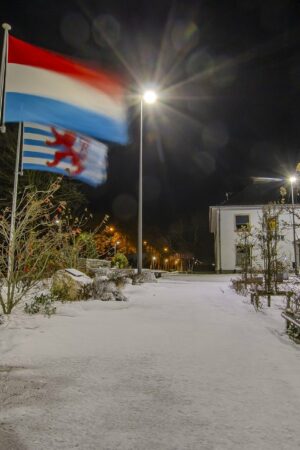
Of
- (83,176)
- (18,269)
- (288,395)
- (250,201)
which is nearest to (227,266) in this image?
(250,201)

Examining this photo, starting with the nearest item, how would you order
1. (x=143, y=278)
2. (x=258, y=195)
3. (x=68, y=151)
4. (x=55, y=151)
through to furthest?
(x=55, y=151)
(x=68, y=151)
(x=143, y=278)
(x=258, y=195)

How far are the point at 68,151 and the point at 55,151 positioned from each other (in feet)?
1.31

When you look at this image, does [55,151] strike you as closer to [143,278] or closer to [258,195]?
[143,278]

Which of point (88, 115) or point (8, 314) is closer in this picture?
point (8, 314)

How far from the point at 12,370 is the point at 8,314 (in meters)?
3.28

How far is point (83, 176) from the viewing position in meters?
11.9

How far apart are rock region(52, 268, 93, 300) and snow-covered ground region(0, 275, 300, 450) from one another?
2719 mm

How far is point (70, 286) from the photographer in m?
10.0

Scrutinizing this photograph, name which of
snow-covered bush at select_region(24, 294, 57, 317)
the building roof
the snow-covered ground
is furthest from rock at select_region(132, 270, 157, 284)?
the building roof

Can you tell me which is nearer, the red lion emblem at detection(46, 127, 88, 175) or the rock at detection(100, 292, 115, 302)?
the rock at detection(100, 292, 115, 302)

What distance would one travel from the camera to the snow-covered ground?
2.60 m

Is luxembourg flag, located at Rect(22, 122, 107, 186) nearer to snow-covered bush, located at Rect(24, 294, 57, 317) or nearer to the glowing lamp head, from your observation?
snow-covered bush, located at Rect(24, 294, 57, 317)

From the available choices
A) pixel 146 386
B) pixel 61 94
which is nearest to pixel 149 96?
pixel 61 94

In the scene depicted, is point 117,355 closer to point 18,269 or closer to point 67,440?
point 67,440
